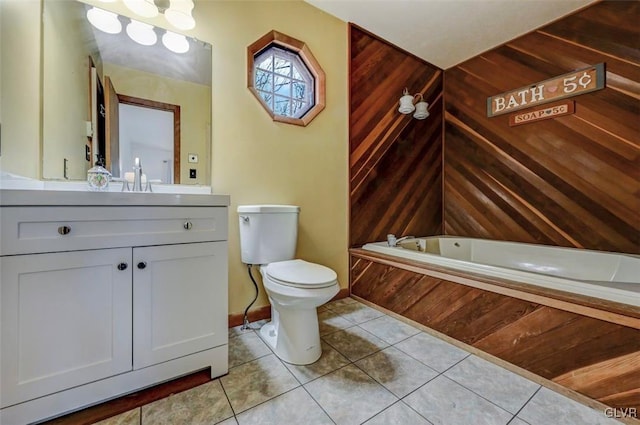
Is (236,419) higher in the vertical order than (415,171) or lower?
lower

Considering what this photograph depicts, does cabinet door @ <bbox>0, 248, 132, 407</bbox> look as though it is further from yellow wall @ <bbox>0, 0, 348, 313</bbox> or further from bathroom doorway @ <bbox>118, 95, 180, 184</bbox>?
bathroom doorway @ <bbox>118, 95, 180, 184</bbox>

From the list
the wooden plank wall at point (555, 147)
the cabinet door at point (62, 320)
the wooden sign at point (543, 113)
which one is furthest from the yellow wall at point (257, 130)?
the wooden sign at point (543, 113)

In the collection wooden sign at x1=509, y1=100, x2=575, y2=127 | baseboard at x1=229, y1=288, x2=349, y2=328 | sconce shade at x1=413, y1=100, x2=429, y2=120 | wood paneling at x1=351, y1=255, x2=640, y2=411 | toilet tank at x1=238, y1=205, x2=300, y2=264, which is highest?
sconce shade at x1=413, y1=100, x2=429, y2=120

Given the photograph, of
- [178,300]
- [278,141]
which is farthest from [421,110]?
[178,300]

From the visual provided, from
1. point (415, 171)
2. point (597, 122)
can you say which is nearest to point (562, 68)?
point (597, 122)

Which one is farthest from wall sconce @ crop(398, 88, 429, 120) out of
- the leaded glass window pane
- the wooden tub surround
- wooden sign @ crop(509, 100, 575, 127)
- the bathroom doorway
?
the bathroom doorway

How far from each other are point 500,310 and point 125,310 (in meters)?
1.72

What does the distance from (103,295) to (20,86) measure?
3.18 ft

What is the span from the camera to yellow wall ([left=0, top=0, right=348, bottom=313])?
114 cm

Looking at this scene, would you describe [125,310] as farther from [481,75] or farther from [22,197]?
[481,75]

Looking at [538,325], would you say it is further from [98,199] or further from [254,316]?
[98,199]

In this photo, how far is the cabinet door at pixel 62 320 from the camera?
0.82 meters

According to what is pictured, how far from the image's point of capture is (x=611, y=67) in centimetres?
188

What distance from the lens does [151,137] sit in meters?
1.51
